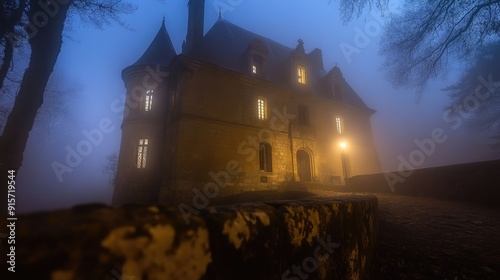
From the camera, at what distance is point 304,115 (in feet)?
58.5

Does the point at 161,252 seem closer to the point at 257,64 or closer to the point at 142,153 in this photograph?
the point at 142,153

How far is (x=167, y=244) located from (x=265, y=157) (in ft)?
47.9

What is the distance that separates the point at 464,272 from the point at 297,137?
13808 mm

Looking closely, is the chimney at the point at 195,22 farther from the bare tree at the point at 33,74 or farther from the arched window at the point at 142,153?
the bare tree at the point at 33,74

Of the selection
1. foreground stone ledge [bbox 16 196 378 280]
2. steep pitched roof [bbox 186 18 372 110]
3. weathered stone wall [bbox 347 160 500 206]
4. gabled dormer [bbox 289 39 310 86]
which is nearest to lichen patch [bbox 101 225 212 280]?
foreground stone ledge [bbox 16 196 378 280]

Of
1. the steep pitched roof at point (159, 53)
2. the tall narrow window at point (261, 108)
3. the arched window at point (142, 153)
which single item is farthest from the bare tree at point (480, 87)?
the arched window at point (142, 153)

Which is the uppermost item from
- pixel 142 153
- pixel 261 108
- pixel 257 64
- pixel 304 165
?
pixel 257 64

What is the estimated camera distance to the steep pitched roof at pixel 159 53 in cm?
1596

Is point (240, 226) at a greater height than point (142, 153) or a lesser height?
lesser

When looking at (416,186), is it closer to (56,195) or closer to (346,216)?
(346,216)

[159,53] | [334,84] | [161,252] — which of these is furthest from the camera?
[334,84]

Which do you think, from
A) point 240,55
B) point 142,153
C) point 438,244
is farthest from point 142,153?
point 438,244

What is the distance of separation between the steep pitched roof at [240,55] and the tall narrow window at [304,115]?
253 cm

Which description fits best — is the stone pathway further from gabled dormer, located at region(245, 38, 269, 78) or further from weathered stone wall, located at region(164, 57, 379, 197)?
gabled dormer, located at region(245, 38, 269, 78)
